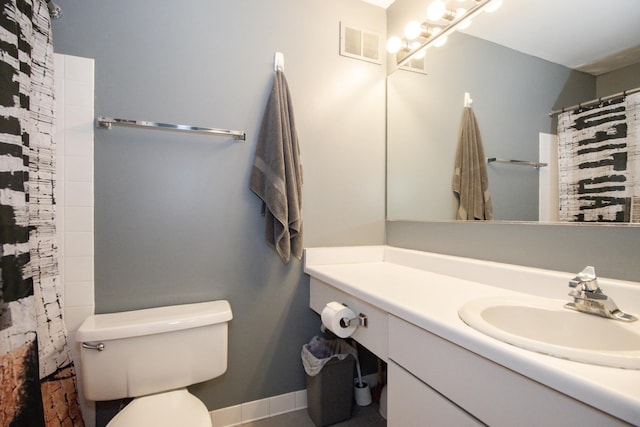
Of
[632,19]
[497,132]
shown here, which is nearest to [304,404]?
[497,132]

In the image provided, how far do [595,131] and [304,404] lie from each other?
173cm

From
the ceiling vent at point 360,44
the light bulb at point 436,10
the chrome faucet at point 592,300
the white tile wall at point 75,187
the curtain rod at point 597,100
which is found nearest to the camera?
the chrome faucet at point 592,300

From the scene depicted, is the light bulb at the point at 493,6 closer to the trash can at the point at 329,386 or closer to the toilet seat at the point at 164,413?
the trash can at the point at 329,386

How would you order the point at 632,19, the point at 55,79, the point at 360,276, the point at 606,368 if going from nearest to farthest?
1. the point at 606,368
2. the point at 632,19
3. the point at 55,79
4. the point at 360,276

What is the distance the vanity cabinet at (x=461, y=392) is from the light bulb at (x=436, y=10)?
1456mm

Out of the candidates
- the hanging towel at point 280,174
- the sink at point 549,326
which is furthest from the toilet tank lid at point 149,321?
the sink at point 549,326

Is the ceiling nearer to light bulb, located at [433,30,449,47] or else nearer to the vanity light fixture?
the vanity light fixture

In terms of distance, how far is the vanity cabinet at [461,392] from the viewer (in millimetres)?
520

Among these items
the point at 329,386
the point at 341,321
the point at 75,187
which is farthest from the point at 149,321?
the point at 329,386

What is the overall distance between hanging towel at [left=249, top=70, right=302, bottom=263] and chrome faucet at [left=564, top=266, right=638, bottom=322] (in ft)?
3.40

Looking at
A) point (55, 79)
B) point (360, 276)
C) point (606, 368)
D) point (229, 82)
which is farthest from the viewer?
point (229, 82)

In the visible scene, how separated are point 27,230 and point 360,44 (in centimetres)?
175

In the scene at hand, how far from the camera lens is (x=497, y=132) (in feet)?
4.04

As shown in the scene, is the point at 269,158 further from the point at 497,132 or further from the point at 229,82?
the point at 497,132
